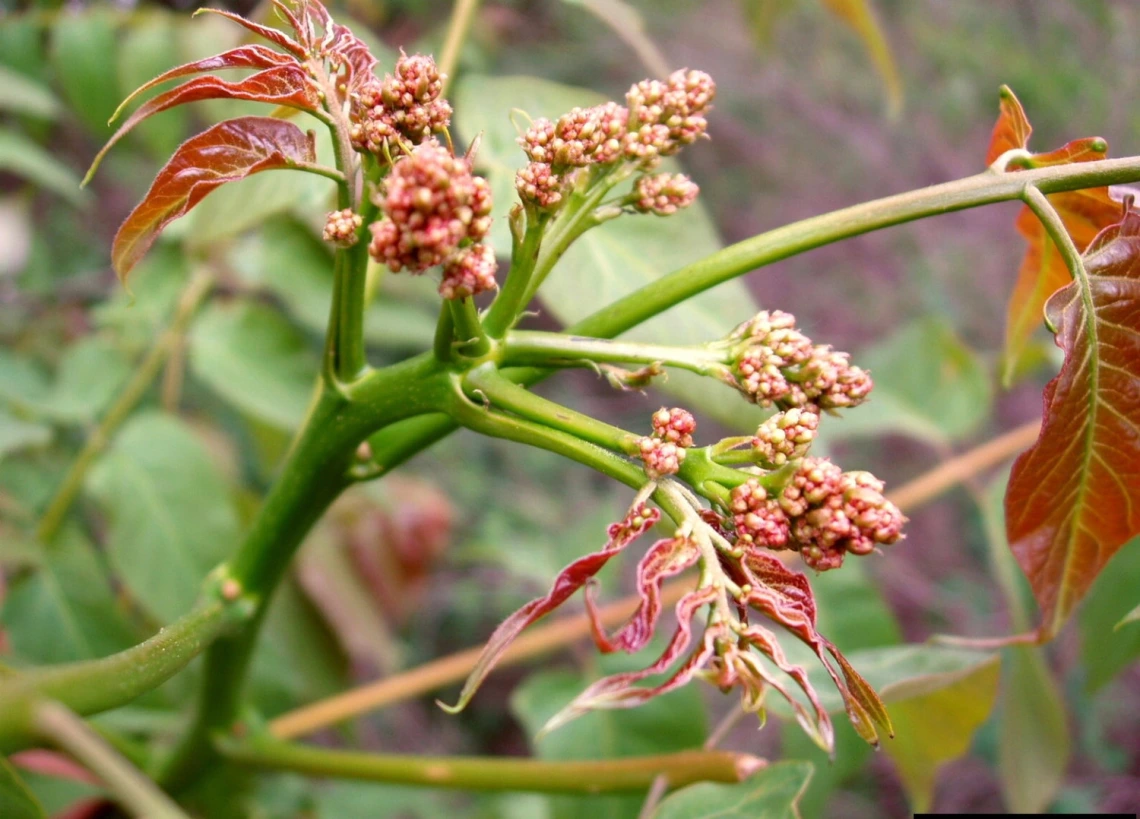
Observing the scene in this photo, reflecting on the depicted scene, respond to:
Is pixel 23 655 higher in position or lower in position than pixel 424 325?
lower

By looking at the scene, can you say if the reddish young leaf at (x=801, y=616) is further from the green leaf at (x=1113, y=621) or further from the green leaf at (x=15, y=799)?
the green leaf at (x=1113, y=621)

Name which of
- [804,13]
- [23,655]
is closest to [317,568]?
[23,655]

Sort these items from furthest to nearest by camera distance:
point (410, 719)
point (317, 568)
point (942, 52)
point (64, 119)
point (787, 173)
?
1. point (942, 52)
2. point (787, 173)
3. point (410, 719)
4. point (64, 119)
5. point (317, 568)

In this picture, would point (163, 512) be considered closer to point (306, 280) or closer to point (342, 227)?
point (306, 280)

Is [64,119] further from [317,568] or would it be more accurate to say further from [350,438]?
[350,438]

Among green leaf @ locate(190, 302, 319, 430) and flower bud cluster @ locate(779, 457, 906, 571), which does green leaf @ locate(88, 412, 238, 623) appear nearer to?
green leaf @ locate(190, 302, 319, 430)

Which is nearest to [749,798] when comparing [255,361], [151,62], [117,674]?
[117,674]
